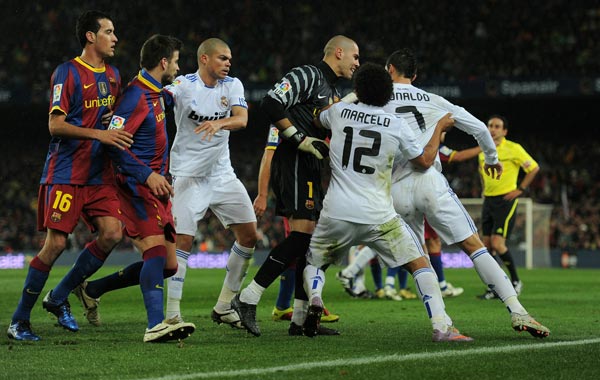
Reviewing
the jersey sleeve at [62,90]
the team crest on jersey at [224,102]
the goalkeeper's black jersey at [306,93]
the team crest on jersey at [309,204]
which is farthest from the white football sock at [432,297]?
the jersey sleeve at [62,90]

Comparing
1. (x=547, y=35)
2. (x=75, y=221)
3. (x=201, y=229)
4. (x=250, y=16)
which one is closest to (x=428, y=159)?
(x=75, y=221)

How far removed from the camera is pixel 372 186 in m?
6.24

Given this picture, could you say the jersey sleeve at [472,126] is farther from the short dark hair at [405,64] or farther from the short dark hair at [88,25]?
the short dark hair at [88,25]

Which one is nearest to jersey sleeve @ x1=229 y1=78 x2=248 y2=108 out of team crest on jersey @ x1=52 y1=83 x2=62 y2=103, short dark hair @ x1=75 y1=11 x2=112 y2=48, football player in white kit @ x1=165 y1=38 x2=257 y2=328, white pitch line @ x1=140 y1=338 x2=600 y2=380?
football player in white kit @ x1=165 y1=38 x2=257 y2=328

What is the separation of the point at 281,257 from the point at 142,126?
4.38 feet

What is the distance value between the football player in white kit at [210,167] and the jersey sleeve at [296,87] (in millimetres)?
389

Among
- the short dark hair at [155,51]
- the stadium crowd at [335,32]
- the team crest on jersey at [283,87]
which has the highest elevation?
the stadium crowd at [335,32]

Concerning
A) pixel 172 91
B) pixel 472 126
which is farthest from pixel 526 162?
pixel 172 91

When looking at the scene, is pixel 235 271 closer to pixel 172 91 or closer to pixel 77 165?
pixel 172 91

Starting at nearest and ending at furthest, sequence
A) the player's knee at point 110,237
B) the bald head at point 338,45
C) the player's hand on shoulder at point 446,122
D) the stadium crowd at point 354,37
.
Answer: the player's knee at point 110,237, the player's hand on shoulder at point 446,122, the bald head at point 338,45, the stadium crowd at point 354,37

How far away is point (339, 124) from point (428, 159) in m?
0.78

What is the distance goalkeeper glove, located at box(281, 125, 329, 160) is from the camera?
6.48m

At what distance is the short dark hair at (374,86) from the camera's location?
20.4 ft

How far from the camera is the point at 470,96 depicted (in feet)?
90.1
